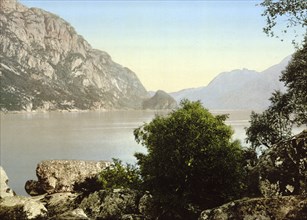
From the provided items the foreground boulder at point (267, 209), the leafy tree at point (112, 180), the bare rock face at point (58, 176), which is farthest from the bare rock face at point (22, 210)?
the bare rock face at point (58, 176)

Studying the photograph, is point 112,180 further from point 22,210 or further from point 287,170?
point 287,170

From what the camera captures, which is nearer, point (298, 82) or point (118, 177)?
point (298, 82)

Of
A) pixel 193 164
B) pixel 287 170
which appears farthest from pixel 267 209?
pixel 193 164

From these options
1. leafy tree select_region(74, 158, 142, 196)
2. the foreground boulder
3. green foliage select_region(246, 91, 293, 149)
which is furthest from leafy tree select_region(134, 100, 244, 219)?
the foreground boulder

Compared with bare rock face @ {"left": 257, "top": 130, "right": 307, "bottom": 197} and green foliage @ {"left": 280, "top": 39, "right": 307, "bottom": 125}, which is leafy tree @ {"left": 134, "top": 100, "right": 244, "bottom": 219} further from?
bare rock face @ {"left": 257, "top": 130, "right": 307, "bottom": 197}

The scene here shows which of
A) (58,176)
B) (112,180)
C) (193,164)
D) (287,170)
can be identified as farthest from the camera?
(112,180)

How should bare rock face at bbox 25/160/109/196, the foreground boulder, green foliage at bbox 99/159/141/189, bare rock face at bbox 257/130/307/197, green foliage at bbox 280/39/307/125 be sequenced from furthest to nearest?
green foliage at bbox 99/159/141/189 → bare rock face at bbox 25/160/109/196 → green foliage at bbox 280/39/307/125 → bare rock face at bbox 257/130/307/197 → the foreground boulder

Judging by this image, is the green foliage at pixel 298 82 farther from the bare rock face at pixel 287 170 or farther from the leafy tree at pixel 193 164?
the bare rock face at pixel 287 170
